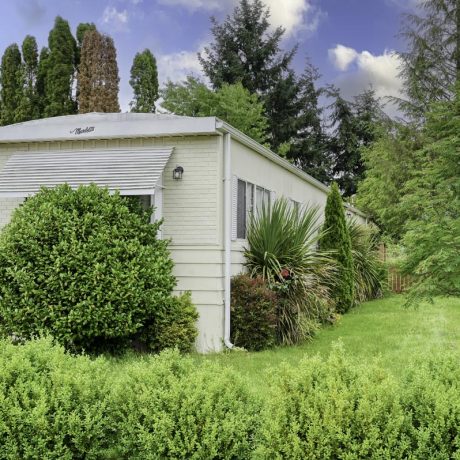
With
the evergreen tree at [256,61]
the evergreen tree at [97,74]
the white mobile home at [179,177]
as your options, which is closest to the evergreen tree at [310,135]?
the evergreen tree at [256,61]

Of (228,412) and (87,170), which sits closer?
(228,412)

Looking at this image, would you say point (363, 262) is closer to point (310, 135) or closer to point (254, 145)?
Answer: point (254, 145)

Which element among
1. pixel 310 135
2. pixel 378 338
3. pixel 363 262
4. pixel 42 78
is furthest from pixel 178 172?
pixel 310 135

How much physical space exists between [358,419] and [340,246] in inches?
433

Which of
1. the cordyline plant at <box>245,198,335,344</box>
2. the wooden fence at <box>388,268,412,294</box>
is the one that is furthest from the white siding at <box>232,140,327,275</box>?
the wooden fence at <box>388,268,412,294</box>

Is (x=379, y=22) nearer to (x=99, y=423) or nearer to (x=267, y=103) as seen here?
(x=267, y=103)

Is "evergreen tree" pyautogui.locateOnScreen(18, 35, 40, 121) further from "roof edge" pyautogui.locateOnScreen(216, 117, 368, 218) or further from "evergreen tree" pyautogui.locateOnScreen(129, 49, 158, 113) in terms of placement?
"roof edge" pyautogui.locateOnScreen(216, 117, 368, 218)

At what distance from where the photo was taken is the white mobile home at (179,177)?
904 cm

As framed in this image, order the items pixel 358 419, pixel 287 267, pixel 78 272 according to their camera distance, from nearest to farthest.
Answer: pixel 358 419 < pixel 78 272 < pixel 287 267

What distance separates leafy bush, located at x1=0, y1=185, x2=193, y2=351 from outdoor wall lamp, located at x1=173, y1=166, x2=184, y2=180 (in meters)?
1.16

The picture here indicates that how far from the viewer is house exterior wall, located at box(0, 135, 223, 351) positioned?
29.7 feet

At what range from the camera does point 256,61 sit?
106 feet

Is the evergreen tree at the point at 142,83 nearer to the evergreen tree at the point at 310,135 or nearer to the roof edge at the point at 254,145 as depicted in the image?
the evergreen tree at the point at 310,135

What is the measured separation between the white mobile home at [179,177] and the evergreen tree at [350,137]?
24.7 meters
